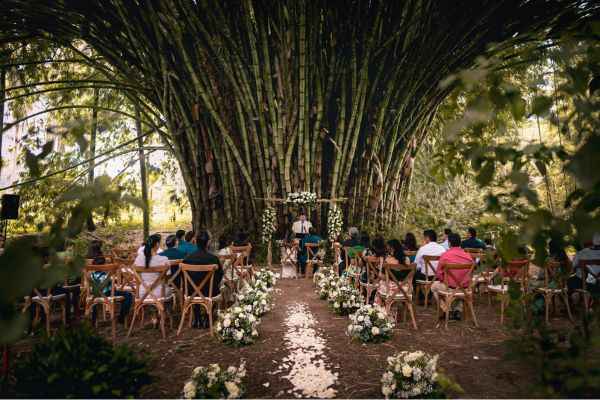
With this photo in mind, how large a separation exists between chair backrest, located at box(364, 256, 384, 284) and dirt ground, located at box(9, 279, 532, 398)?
1.96 ft

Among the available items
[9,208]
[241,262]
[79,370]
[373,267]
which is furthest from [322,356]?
[9,208]

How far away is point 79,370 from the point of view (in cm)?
193

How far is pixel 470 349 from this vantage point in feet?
10.5

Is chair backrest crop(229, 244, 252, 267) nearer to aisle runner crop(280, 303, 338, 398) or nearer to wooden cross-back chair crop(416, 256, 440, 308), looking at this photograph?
aisle runner crop(280, 303, 338, 398)

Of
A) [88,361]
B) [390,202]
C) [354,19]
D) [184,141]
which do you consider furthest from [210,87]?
[88,361]

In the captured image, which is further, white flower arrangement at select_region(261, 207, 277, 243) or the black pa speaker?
white flower arrangement at select_region(261, 207, 277, 243)

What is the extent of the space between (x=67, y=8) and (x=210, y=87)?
2.47 m

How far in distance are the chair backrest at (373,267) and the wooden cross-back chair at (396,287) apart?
6.3 inches

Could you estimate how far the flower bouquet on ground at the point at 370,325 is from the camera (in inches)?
131

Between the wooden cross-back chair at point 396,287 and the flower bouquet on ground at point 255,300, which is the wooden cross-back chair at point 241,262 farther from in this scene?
the wooden cross-back chair at point 396,287

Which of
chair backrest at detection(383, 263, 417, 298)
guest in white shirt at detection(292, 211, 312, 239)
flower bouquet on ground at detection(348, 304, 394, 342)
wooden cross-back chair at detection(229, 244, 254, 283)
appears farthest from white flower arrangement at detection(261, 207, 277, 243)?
flower bouquet on ground at detection(348, 304, 394, 342)

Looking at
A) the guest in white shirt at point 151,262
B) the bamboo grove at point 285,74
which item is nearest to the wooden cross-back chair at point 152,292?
the guest in white shirt at point 151,262

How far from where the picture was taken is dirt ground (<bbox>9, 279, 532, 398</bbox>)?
97.2 inches

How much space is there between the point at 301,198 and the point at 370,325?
166 inches
